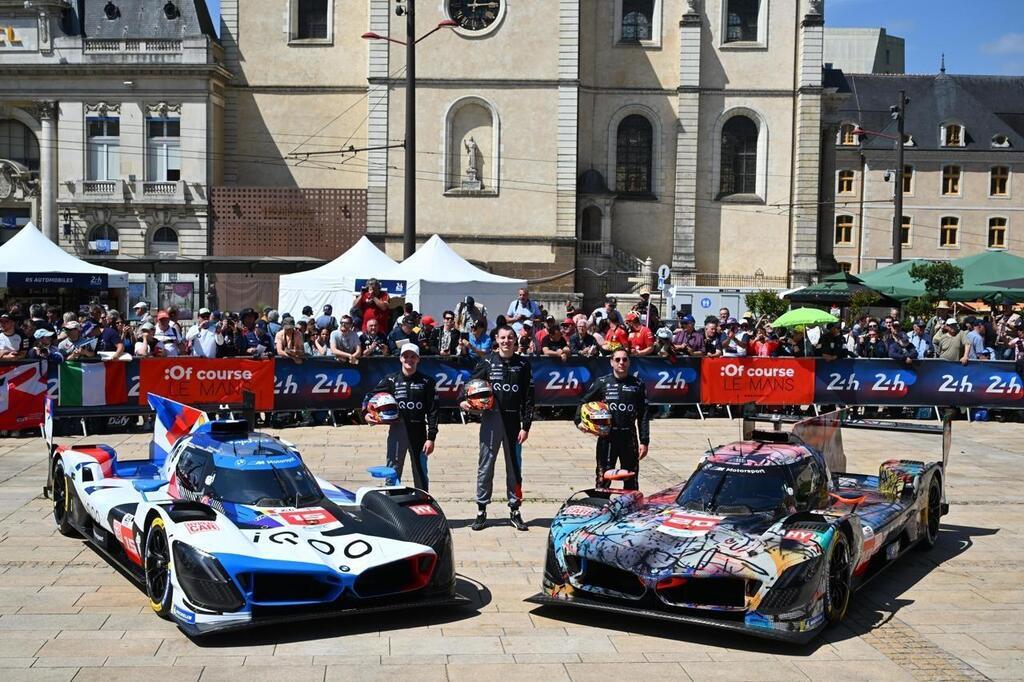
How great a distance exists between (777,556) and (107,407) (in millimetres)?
13340

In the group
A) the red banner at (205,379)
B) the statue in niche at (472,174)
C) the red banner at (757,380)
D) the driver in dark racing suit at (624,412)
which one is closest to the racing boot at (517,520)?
the driver in dark racing suit at (624,412)

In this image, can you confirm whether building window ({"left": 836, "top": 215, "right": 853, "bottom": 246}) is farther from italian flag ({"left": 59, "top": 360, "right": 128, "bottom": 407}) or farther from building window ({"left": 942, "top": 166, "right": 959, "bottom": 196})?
italian flag ({"left": 59, "top": 360, "right": 128, "bottom": 407})

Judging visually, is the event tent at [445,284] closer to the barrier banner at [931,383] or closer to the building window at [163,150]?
the barrier banner at [931,383]

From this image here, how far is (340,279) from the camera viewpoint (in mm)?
28406

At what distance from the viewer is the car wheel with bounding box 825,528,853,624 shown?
866 cm

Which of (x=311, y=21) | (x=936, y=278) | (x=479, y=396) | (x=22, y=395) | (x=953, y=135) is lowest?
(x=22, y=395)

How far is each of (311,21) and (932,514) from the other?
40904 mm

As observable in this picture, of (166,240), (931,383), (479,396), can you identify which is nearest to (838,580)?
(479,396)

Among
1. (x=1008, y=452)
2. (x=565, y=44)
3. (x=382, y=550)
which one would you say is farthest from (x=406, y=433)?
(x=565, y=44)

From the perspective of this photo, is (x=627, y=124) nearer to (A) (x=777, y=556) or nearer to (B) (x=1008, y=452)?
(B) (x=1008, y=452)

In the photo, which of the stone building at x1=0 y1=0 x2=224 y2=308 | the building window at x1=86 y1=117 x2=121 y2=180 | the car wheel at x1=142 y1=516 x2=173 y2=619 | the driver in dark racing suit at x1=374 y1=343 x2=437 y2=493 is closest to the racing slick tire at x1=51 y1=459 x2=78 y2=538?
the car wheel at x1=142 y1=516 x2=173 y2=619

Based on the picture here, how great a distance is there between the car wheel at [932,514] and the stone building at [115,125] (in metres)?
39.0

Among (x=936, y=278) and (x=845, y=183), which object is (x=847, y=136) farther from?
(x=936, y=278)

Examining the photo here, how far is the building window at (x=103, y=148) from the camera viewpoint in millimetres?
46781
